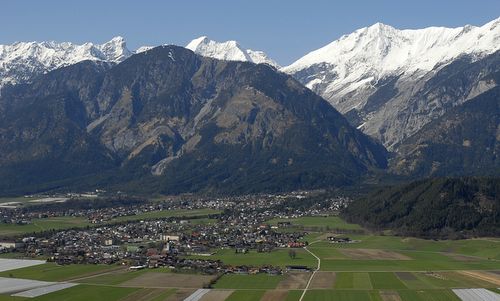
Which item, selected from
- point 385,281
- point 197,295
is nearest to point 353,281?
point 385,281

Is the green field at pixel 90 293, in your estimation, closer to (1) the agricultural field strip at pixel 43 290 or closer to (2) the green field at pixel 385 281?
(1) the agricultural field strip at pixel 43 290

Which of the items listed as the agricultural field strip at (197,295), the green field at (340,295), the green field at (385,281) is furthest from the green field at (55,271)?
the green field at (385,281)

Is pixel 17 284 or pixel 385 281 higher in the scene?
pixel 17 284

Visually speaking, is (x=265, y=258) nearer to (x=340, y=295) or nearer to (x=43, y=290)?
(x=340, y=295)

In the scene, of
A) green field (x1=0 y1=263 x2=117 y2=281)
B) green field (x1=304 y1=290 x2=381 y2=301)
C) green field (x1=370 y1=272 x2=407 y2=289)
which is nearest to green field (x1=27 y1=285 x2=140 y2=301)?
green field (x1=0 y1=263 x2=117 y2=281)

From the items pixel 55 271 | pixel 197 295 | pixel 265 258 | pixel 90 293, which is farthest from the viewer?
pixel 265 258

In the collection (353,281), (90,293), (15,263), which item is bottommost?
(353,281)

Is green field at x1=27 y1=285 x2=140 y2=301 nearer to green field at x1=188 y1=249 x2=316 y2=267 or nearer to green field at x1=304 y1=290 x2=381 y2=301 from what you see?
green field at x1=304 y1=290 x2=381 y2=301
